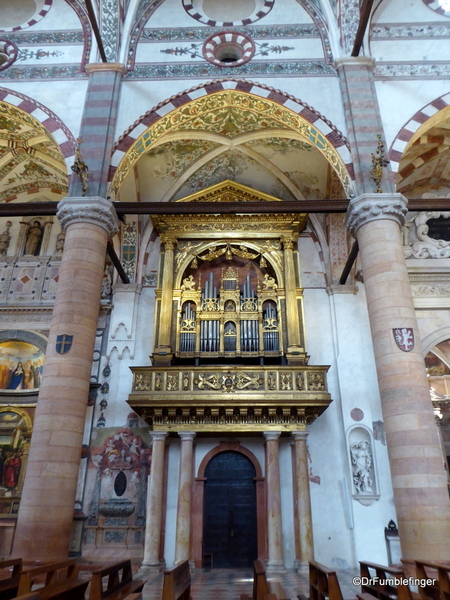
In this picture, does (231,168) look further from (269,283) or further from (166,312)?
(166,312)

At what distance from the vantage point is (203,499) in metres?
11.7

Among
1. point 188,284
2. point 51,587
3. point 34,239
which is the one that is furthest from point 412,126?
point 34,239

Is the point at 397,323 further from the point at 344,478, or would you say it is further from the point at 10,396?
the point at 10,396

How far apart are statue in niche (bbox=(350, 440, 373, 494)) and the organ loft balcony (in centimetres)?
145

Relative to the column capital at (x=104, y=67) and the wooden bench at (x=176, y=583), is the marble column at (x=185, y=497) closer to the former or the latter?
the wooden bench at (x=176, y=583)

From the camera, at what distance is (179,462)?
1215cm

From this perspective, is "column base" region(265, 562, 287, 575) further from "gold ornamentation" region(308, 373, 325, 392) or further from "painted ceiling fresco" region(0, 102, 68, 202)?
"painted ceiling fresco" region(0, 102, 68, 202)

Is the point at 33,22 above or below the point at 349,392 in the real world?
above

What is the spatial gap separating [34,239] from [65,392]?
828 cm

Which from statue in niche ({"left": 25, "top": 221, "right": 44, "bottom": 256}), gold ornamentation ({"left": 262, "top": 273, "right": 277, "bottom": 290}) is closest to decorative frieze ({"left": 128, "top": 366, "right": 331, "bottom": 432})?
gold ornamentation ({"left": 262, "top": 273, "right": 277, "bottom": 290})

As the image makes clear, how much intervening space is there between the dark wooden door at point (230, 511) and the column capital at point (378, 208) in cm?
670

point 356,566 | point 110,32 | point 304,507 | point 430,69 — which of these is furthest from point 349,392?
point 110,32

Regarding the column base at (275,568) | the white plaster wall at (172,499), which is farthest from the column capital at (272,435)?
the column base at (275,568)

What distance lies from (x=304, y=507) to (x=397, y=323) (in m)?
5.05
